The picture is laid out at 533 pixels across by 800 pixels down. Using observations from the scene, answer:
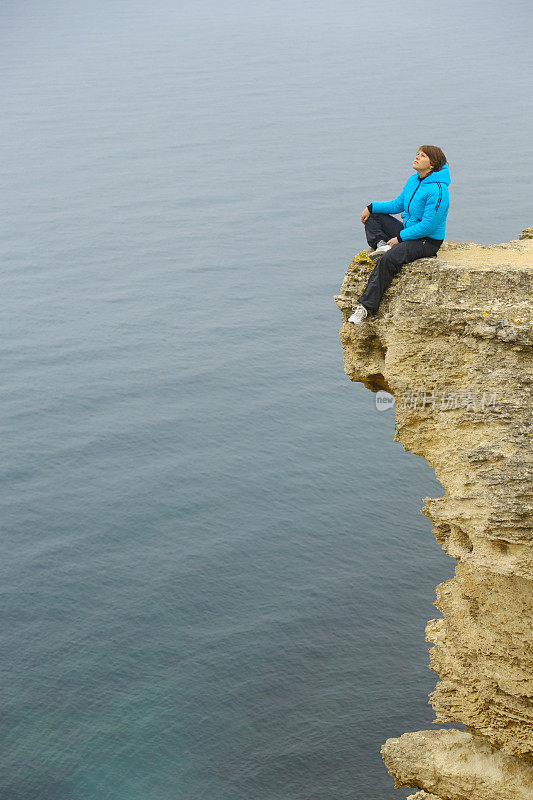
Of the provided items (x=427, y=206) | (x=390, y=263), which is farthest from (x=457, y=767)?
(x=427, y=206)

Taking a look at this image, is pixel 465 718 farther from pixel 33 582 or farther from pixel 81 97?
pixel 81 97

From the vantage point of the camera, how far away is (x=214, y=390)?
37.1 metres

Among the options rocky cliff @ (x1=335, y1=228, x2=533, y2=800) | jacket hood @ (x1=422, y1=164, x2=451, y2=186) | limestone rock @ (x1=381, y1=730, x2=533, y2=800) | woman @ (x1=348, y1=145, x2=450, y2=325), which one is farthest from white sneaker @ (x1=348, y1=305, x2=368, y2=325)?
limestone rock @ (x1=381, y1=730, x2=533, y2=800)

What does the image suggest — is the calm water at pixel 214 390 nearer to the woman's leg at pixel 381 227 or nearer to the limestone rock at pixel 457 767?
the limestone rock at pixel 457 767

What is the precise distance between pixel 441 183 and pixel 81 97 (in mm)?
54412

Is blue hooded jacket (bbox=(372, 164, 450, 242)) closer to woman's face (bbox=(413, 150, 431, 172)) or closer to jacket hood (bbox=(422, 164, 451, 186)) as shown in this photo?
jacket hood (bbox=(422, 164, 451, 186))

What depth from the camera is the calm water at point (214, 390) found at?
23.3m

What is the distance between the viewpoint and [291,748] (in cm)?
2230

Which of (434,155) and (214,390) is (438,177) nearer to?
(434,155)

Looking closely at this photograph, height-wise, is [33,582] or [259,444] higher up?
[259,444]

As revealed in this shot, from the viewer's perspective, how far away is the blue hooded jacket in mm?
12844

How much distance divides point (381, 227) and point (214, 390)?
23.5 m

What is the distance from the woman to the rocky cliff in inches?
8.8

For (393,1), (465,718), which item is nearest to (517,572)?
(465,718)
